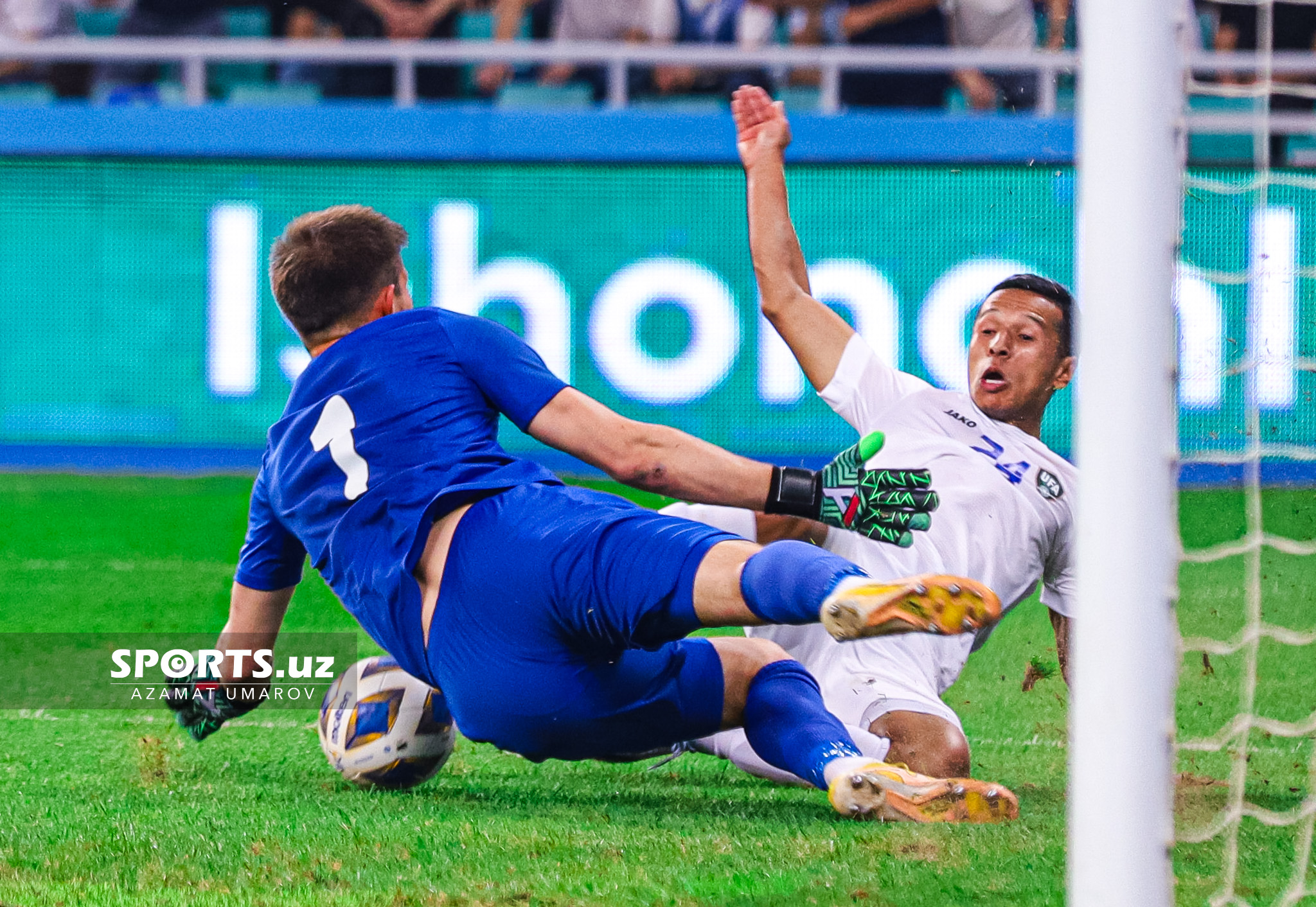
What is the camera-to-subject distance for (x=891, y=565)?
4.27 meters

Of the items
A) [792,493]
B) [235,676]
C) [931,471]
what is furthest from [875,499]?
[235,676]

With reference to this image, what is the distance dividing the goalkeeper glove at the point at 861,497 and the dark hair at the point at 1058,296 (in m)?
1.34

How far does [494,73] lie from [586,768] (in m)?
6.66

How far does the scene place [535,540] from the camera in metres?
3.23

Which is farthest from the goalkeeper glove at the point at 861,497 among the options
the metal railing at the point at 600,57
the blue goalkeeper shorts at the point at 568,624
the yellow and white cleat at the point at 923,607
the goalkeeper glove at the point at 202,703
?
the metal railing at the point at 600,57

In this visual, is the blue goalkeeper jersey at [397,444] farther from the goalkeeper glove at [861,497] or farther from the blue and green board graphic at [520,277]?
the blue and green board graphic at [520,277]

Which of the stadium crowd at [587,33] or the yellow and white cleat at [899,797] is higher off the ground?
the stadium crowd at [587,33]

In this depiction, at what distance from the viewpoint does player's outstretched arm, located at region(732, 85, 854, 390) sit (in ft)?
14.3

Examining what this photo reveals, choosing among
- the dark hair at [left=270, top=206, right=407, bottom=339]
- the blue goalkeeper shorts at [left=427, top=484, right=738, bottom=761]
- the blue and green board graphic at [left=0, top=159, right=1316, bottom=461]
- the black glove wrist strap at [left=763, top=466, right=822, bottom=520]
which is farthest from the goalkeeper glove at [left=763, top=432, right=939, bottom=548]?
the blue and green board graphic at [left=0, top=159, right=1316, bottom=461]

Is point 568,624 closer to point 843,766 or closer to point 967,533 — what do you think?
point 843,766

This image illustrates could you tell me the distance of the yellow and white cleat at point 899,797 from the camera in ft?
10.9

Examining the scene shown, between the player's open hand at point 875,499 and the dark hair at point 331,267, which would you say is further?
the dark hair at point 331,267

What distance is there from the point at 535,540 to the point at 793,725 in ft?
2.44

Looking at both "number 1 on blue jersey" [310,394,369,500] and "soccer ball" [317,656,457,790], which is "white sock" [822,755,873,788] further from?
"number 1 on blue jersey" [310,394,369,500]
